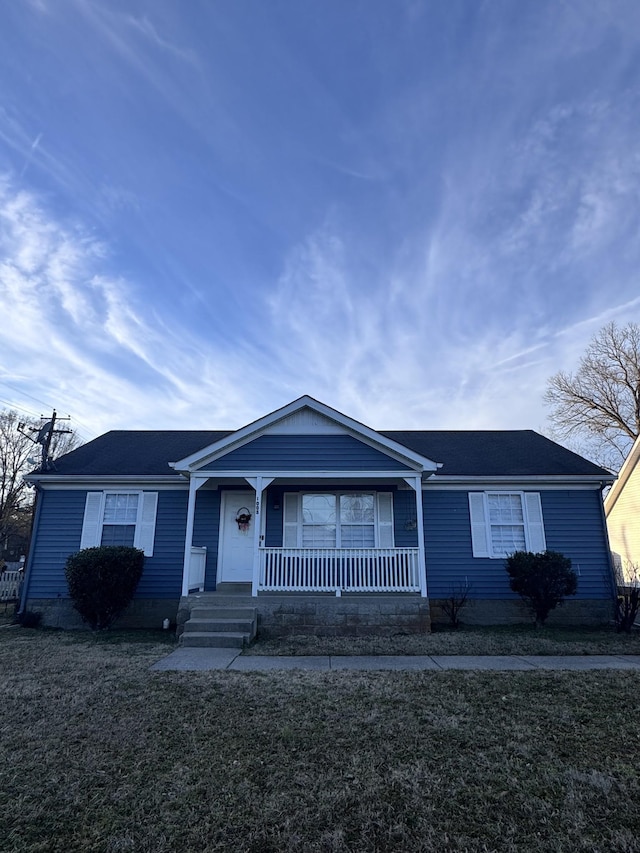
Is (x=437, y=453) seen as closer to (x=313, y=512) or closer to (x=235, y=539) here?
(x=313, y=512)

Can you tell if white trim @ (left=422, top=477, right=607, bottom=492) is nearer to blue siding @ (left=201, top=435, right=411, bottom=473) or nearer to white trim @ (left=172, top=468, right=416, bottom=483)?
white trim @ (left=172, top=468, right=416, bottom=483)

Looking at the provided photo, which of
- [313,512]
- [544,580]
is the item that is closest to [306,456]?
[313,512]

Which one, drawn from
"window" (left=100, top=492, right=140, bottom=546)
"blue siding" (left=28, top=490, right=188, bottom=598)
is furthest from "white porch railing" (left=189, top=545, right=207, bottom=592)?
"window" (left=100, top=492, right=140, bottom=546)

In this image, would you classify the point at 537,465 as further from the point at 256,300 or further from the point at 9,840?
the point at 9,840

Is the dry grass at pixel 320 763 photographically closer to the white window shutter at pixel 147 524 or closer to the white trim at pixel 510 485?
the white window shutter at pixel 147 524

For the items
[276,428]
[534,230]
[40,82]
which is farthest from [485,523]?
[40,82]

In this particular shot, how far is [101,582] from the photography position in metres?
9.90

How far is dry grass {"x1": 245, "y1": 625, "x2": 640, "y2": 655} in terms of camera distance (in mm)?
7602

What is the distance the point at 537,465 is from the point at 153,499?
9.34 meters

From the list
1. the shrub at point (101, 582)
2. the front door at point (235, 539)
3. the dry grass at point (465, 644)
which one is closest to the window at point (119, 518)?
the shrub at point (101, 582)

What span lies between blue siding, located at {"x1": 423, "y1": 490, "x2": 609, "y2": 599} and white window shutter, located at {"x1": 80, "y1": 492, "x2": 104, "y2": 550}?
7698 mm

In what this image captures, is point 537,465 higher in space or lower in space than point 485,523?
higher

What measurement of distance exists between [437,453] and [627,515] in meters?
11.8

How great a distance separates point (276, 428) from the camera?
35.0 ft
